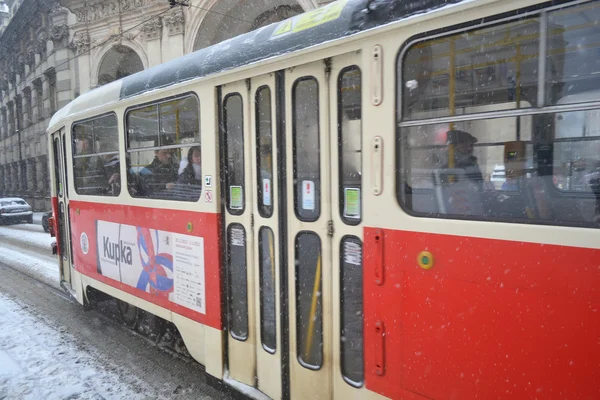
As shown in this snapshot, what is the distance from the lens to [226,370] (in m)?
3.66

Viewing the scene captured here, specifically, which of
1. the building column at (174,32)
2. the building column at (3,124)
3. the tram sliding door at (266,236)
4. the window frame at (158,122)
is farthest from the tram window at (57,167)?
the building column at (3,124)

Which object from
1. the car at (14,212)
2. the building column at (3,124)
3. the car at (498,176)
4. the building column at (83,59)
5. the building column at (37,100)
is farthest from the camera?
the building column at (3,124)

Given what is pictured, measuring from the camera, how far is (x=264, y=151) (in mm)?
3273

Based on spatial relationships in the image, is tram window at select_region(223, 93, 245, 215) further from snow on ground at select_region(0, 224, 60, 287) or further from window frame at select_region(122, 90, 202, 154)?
snow on ground at select_region(0, 224, 60, 287)

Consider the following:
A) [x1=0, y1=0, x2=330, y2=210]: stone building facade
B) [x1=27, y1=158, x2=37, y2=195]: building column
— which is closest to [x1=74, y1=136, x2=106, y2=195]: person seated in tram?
[x1=0, y1=0, x2=330, y2=210]: stone building facade

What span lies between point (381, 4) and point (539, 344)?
1878 millimetres

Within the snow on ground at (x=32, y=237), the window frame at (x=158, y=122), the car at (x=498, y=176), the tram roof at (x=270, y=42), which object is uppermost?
the tram roof at (x=270, y=42)

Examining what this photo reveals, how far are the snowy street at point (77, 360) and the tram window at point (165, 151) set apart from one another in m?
1.74

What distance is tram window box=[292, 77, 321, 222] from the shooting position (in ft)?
9.56

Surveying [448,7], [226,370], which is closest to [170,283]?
[226,370]

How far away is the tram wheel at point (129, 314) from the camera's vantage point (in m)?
5.45

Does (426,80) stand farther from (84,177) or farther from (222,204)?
(84,177)

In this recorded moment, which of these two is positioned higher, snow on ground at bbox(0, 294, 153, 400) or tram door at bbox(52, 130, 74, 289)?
tram door at bbox(52, 130, 74, 289)

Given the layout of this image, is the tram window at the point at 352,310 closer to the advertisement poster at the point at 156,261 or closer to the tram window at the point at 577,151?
the tram window at the point at 577,151
